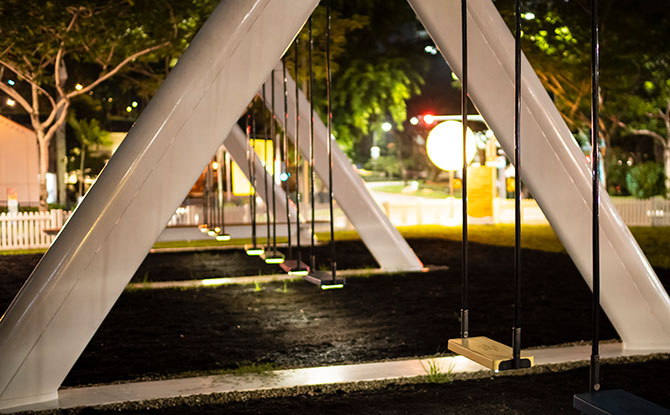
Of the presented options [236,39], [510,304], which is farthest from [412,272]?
[236,39]

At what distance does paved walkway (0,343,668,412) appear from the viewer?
4.89m

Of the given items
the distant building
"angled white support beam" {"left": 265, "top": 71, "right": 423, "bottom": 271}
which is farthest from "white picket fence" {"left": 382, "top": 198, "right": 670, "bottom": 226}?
the distant building

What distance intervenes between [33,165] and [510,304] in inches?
952

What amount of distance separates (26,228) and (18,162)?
471 inches

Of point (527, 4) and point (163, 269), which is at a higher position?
point (527, 4)

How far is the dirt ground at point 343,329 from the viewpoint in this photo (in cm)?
496

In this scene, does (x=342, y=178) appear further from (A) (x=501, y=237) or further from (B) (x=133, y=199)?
(A) (x=501, y=237)

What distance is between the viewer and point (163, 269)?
13.0 m

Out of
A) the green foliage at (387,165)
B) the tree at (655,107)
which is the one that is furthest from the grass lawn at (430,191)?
the tree at (655,107)

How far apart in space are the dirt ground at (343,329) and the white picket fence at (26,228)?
A: 205 inches

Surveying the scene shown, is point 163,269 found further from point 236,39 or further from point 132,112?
point 132,112

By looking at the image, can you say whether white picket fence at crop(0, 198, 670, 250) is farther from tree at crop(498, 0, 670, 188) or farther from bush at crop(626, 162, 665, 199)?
tree at crop(498, 0, 670, 188)

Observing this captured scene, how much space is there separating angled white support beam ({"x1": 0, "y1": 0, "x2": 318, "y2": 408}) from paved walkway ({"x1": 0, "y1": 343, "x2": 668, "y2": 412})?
29cm

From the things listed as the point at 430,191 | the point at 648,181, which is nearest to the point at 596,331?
the point at 648,181
